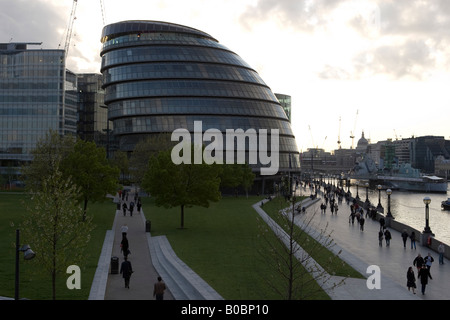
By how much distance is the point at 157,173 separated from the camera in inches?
1732

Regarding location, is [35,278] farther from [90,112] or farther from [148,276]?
[90,112]

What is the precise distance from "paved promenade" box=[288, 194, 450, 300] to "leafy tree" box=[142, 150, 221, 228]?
11.1 m

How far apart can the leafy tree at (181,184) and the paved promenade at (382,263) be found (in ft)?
36.5

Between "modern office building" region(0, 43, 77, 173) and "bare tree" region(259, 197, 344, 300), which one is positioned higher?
"modern office building" region(0, 43, 77, 173)

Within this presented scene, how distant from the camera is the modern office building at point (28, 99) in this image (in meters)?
120

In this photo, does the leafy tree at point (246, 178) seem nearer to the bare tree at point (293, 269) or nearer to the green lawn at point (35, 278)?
the bare tree at point (293, 269)

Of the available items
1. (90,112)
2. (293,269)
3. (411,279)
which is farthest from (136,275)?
(90,112)

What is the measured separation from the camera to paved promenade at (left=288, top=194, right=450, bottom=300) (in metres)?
22.2

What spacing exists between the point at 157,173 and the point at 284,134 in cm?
7286

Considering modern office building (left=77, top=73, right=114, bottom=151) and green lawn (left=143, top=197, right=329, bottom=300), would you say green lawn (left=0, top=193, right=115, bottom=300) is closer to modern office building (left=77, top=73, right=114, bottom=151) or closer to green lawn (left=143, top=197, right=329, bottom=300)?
green lawn (left=143, top=197, right=329, bottom=300)

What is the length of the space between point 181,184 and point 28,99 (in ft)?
296

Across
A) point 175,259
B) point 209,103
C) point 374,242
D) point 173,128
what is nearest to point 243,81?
point 209,103
